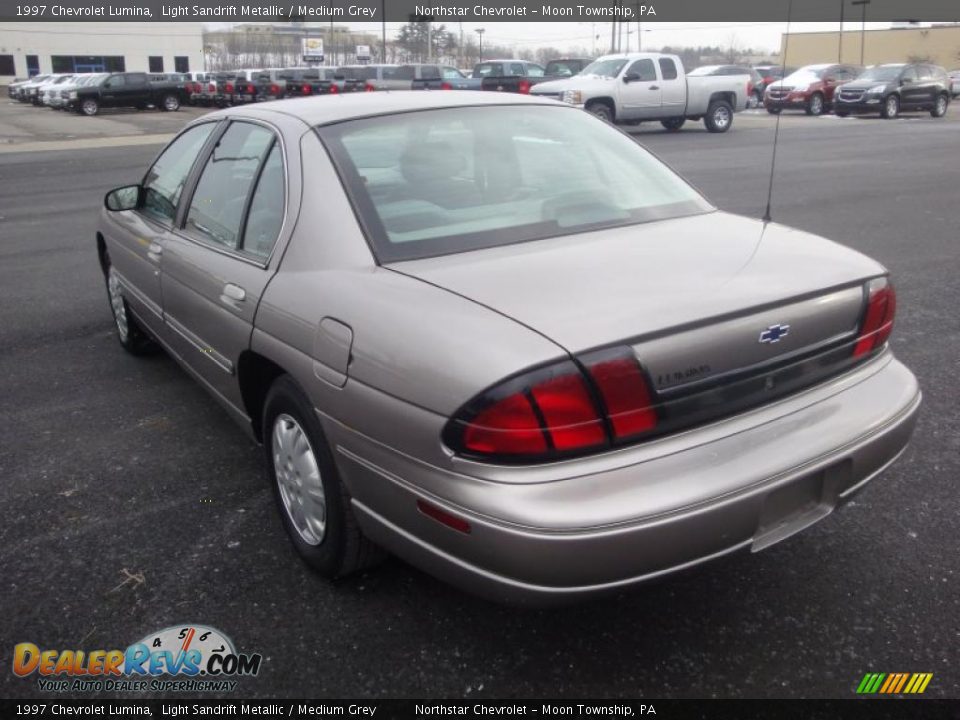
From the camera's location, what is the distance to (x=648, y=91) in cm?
2142

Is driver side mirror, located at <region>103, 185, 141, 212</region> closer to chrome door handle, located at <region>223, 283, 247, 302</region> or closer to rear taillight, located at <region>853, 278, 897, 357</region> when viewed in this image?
chrome door handle, located at <region>223, 283, 247, 302</region>

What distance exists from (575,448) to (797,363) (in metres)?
0.78

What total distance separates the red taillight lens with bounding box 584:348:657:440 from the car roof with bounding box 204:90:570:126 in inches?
64.0

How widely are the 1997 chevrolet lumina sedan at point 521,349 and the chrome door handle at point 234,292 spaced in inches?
0.4

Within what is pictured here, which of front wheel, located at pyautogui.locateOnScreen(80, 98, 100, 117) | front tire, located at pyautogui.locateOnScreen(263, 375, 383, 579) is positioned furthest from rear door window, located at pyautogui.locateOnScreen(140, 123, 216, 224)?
front wheel, located at pyautogui.locateOnScreen(80, 98, 100, 117)

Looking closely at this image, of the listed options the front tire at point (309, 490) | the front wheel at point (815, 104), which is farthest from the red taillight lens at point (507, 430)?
the front wheel at point (815, 104)

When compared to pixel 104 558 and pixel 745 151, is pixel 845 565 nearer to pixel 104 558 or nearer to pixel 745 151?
pixel 104 558

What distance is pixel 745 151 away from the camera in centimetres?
1778

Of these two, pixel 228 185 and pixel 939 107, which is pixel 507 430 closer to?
pixel 228 185

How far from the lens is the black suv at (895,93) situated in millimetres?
27906

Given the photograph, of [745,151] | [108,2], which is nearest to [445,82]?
[745,151]

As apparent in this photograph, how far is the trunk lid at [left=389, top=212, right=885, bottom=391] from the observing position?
7.43 feet

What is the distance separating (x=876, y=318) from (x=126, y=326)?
423 cm

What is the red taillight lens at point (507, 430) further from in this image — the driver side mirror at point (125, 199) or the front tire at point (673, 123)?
the front tire at point (673, 123)
